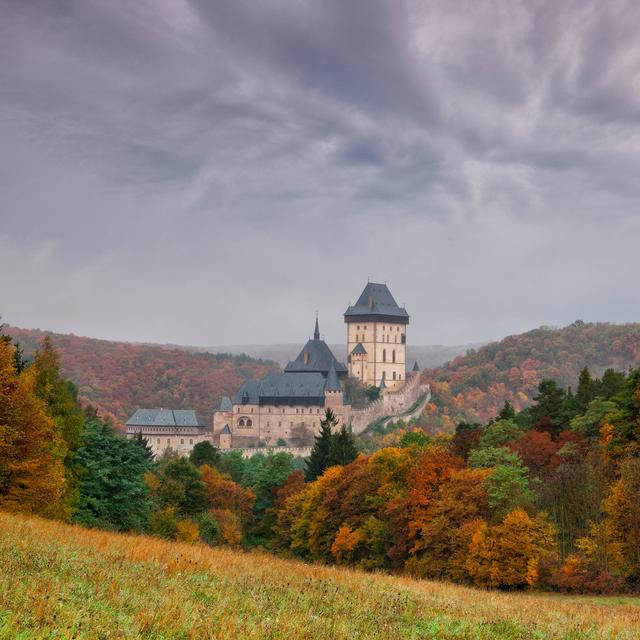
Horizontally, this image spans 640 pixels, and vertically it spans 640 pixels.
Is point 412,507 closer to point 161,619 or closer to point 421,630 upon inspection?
point 421,630

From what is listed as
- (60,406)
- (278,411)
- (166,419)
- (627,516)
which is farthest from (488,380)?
(627,516)

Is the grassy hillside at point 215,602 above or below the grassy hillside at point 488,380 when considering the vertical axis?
below

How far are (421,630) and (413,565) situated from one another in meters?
28.2

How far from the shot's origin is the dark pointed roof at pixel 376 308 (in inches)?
6142

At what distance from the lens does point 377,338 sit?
502 ft

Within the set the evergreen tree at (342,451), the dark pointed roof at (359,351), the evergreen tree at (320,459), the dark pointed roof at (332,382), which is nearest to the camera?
the evergreen tree at (342,451)

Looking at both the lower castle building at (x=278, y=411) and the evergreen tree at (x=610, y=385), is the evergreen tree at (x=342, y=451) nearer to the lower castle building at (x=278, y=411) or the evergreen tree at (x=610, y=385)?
the evergreen tree at (x=610, y=385)

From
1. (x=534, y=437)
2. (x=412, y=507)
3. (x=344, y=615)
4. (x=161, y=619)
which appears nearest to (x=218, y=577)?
(x=344, y=615)

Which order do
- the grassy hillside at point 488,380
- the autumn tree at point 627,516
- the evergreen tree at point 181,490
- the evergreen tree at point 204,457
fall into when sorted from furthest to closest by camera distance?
the grassy hillside at point 488,380
the evergreen tree at point 204,457
the evergreen tree at point 181,490
the autumn tree at point 627,516

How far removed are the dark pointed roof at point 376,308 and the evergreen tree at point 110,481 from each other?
113 m

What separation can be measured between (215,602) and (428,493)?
100ft

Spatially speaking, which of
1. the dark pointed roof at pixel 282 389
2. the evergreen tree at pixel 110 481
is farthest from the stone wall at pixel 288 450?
the evergreen tree at pixel 110 481

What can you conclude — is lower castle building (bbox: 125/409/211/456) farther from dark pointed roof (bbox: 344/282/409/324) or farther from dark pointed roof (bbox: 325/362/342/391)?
dark pointed roof (bbox: 344/282/409/324)

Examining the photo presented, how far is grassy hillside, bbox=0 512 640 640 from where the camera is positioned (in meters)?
9.59
